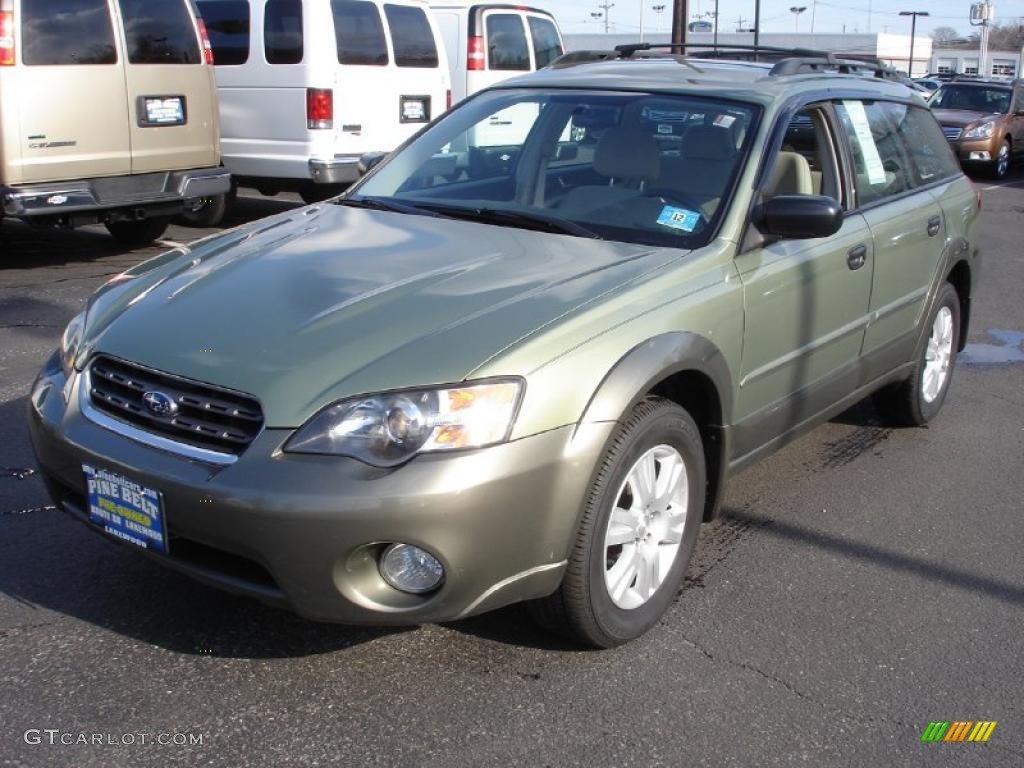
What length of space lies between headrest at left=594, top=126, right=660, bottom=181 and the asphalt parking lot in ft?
4.53

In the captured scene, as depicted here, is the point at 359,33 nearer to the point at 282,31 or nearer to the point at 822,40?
the point at 282,31

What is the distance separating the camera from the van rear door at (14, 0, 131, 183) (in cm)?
786

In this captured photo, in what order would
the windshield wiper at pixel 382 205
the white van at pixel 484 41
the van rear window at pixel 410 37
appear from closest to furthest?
the windshield wiper at pixel 382 205 → the van rear window at pixel 410 37 → the white van at pixel 484 41

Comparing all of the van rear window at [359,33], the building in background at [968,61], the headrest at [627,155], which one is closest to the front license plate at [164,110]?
the van rear window at [359,33]

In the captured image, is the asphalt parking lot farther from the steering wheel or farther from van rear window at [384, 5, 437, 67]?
van rear window at [384, 5, 437, 67]

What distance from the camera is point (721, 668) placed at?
337 centimetres

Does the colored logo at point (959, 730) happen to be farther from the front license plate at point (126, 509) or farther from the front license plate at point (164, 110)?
the front license plate at point (164, 110)

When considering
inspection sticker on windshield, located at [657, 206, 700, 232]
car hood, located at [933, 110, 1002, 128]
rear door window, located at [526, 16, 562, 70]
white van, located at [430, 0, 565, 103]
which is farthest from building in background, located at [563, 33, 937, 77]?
inspection sticker on windshield, located at [657, 206, 700, 232]

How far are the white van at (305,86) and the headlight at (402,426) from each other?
→ 7.96 m

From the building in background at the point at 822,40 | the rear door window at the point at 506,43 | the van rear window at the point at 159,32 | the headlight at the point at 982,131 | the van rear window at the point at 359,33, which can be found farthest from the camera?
the building in background at the point at 822,40

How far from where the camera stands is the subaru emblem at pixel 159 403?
10.00ft

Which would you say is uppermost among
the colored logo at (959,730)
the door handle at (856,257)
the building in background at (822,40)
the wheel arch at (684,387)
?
the building in background at (822,40)

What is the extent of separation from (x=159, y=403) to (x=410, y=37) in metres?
9.45

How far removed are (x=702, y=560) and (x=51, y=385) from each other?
225 cm
